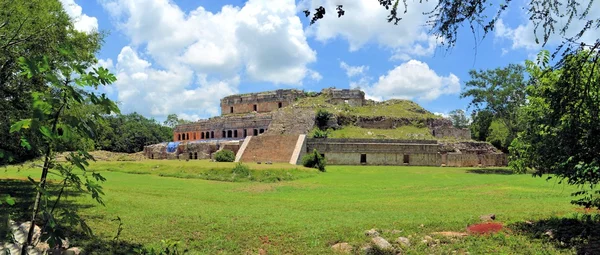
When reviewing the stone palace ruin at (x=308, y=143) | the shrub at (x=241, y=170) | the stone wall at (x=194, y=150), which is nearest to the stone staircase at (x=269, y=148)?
the stone palace ruin at (x=308, y=143)

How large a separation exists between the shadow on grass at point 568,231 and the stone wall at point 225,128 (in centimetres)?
2945

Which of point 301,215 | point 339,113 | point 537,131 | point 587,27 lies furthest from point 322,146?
point 587,27

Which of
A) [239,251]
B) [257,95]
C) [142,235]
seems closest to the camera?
[239,251]

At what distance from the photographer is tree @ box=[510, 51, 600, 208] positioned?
19.6 feet

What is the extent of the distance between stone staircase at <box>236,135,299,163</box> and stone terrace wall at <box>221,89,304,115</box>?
10.5 m

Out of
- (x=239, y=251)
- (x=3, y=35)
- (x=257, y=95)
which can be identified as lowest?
(x=239, y=251)

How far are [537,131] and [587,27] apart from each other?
3733 millimetres

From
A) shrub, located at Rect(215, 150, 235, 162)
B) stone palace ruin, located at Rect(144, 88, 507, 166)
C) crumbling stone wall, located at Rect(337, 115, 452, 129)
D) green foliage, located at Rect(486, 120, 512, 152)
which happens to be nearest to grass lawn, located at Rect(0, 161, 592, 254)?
shrub, located at Rect(215, 150, 235, 162)

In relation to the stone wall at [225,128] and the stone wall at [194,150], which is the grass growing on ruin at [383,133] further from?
the stone wall at [194,150]

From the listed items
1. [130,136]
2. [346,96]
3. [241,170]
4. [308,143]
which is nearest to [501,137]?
[346,96]

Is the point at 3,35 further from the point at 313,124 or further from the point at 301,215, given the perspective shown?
the point at 313,124

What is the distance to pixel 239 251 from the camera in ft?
22.7

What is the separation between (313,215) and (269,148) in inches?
868

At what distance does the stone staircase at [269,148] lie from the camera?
30.2m
